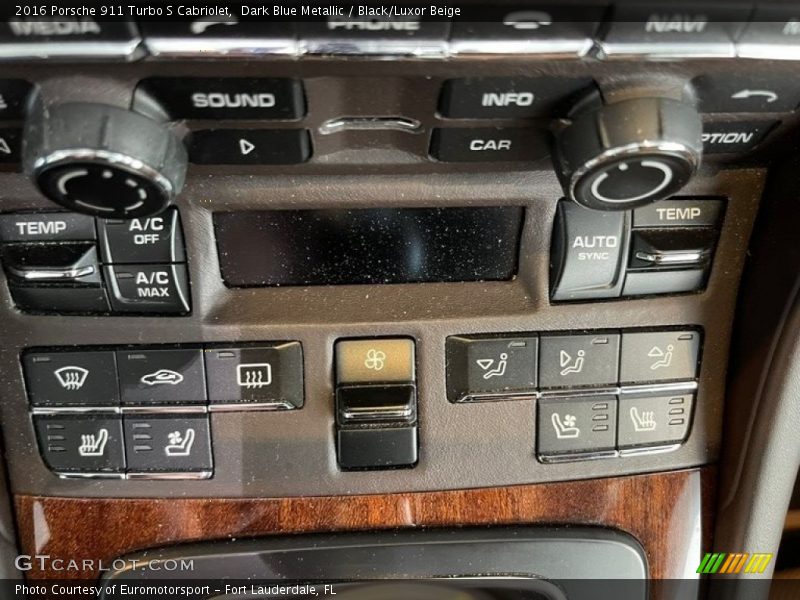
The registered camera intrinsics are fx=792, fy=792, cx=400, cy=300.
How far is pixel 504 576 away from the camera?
53 centimetres

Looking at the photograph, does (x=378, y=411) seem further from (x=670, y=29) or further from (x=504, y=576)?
(x=670, y=29)

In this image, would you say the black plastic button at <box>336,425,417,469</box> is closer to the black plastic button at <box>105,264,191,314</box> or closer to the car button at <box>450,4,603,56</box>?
the black plastic button at <box>105,264,191,314</box>

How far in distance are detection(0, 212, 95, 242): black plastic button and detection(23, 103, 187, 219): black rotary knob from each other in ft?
0.29

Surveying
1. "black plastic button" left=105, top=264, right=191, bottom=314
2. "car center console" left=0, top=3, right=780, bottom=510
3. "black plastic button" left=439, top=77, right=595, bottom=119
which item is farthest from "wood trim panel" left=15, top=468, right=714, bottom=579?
"black plastic button" left=439, top=77, right=595, bottom=119

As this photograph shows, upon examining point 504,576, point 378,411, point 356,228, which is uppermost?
point 356,228

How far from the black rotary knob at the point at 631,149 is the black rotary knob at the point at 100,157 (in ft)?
0.61

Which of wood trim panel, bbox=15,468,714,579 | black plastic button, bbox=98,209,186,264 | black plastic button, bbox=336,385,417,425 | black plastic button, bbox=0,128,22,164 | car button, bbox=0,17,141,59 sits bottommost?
wood trim panel, bbox=15,468,714,579

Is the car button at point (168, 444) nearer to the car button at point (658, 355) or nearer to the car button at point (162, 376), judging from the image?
the car button at point (162, 376)

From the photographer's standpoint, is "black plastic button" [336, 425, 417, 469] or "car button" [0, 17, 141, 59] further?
"black plastic button" [336, 425, 417, 469]

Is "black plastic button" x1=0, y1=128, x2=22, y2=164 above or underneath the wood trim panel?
above

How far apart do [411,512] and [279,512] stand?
86 millimetres

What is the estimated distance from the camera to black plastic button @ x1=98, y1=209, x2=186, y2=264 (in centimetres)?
45

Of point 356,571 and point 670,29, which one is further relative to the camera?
point 356,571

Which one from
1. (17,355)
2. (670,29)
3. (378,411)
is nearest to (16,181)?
(17,355)
